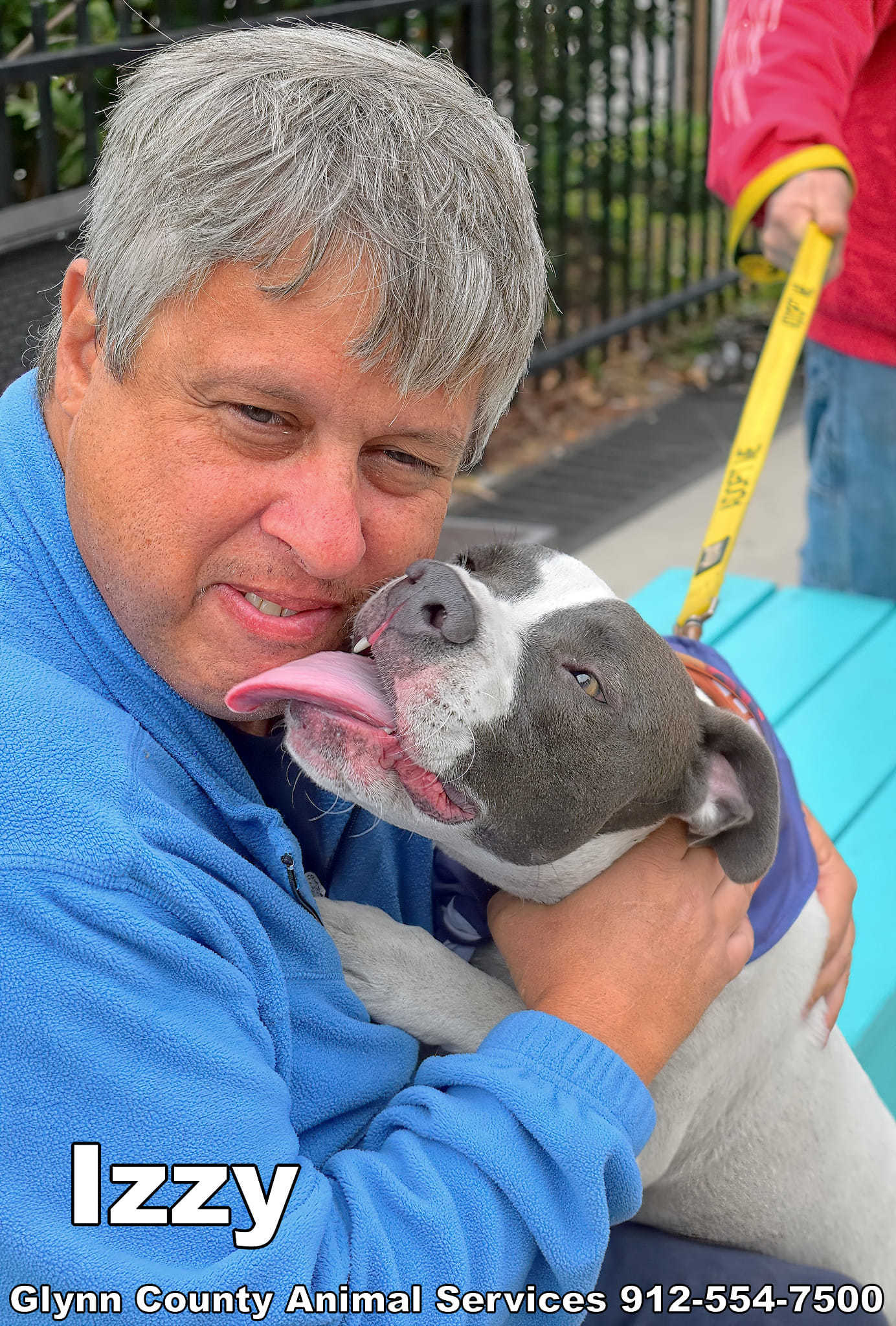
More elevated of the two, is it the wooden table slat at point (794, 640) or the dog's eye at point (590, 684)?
the dog's eye at point (590, 684)

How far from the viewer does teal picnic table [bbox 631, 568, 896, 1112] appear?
2936 millimetres

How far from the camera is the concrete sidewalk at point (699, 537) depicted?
6020 mm

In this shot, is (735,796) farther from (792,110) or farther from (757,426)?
(792,110)

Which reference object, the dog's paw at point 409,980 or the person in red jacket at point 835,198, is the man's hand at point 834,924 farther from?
the person in red jacket at point 835,198

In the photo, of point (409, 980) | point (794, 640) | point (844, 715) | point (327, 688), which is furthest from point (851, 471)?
point (327, 688)

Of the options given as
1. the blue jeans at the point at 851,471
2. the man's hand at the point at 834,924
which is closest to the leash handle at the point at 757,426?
the man's hand at the point at 834,924

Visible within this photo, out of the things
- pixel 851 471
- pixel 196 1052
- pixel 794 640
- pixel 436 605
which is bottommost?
pixel 794 640

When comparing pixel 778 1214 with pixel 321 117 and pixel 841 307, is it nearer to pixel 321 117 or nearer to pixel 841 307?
pixel 321 117

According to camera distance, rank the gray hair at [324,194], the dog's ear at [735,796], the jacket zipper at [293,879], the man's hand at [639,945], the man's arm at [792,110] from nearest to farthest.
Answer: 1. the gray hair at [324,194]
2. the jacket zipper at [293,879]
3. the man's hand at [639,945]
4. the dog's ear at [735,796]
5. the man's arm at [792,110]

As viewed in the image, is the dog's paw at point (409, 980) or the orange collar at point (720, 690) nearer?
the dog's paw at point (409, 980)

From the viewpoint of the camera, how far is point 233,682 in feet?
5.64

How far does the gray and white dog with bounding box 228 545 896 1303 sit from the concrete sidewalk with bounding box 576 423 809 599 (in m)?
3.39

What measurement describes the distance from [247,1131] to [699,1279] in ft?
3.43

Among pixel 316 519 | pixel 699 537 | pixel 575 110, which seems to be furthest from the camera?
pixel 575 110
